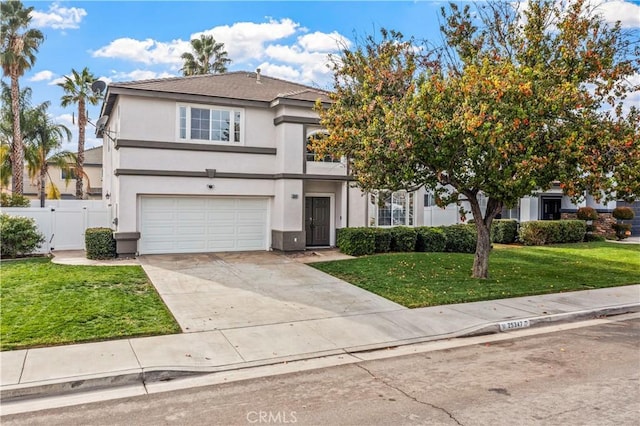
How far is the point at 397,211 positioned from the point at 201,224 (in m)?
8.40

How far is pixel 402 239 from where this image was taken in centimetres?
1822

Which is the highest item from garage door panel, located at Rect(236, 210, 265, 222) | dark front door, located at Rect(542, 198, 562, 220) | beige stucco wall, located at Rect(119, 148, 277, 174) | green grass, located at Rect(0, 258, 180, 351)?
beige stucco wall, located at Rect(119, 148, 277, 174)

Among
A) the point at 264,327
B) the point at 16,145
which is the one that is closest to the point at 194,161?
the point at 264,327

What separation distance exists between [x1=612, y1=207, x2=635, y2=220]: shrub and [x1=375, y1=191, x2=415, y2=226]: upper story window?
43.9 feet

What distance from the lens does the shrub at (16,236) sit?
15.1 meters

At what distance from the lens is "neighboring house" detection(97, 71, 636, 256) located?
647 inches

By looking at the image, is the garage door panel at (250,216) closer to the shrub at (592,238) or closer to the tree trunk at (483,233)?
the tree trunk at (483,233)

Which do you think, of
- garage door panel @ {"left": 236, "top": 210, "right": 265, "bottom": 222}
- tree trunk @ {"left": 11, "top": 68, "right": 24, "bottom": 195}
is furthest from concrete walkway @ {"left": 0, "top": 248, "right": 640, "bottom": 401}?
tree trunk @ {"left": 11, "top": 68, "right": 24, "bottom": 195}

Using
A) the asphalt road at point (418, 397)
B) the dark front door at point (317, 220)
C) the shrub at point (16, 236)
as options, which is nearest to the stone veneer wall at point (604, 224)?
the dark front door at point (317, 220)

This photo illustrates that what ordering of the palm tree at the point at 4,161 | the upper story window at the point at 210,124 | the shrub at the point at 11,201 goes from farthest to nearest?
the palm tree at the point at 4,161 → the shrub at the point at 11,201 → the upper story window at the point at 210,124

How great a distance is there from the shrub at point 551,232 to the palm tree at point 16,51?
26741 mm

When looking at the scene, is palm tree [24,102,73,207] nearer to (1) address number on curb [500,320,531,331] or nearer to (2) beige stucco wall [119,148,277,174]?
(2) beige stucco wall [119,148,277,174]

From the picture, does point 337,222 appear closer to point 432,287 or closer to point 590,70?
point 432,287

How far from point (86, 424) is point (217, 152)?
1323cm
